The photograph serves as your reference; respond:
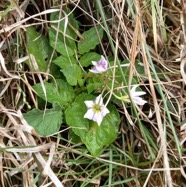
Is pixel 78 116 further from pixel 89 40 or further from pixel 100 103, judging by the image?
pixel 89 40

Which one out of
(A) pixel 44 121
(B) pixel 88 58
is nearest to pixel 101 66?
(B) pixel 88 58

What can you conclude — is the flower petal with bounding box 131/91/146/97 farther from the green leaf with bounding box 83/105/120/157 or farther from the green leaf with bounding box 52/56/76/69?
the green leaf with bounding box 52/56/76/69

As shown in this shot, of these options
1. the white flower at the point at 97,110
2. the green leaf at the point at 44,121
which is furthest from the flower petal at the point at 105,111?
the green leaf at the point at 44,121

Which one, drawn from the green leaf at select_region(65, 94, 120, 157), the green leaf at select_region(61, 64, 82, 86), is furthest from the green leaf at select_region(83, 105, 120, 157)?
the green leaf at select_region(61, 64, 82, 86)

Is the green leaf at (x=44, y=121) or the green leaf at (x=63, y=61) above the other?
the green leaf at (x=63, y=61)

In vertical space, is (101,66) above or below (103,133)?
above

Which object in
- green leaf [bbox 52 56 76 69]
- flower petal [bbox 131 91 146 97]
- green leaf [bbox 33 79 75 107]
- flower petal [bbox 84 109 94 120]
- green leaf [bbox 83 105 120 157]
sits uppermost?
green leaf [bbox 52 56 76 69]

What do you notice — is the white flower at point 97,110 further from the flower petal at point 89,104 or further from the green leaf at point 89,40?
the green leaf at point 89,40
